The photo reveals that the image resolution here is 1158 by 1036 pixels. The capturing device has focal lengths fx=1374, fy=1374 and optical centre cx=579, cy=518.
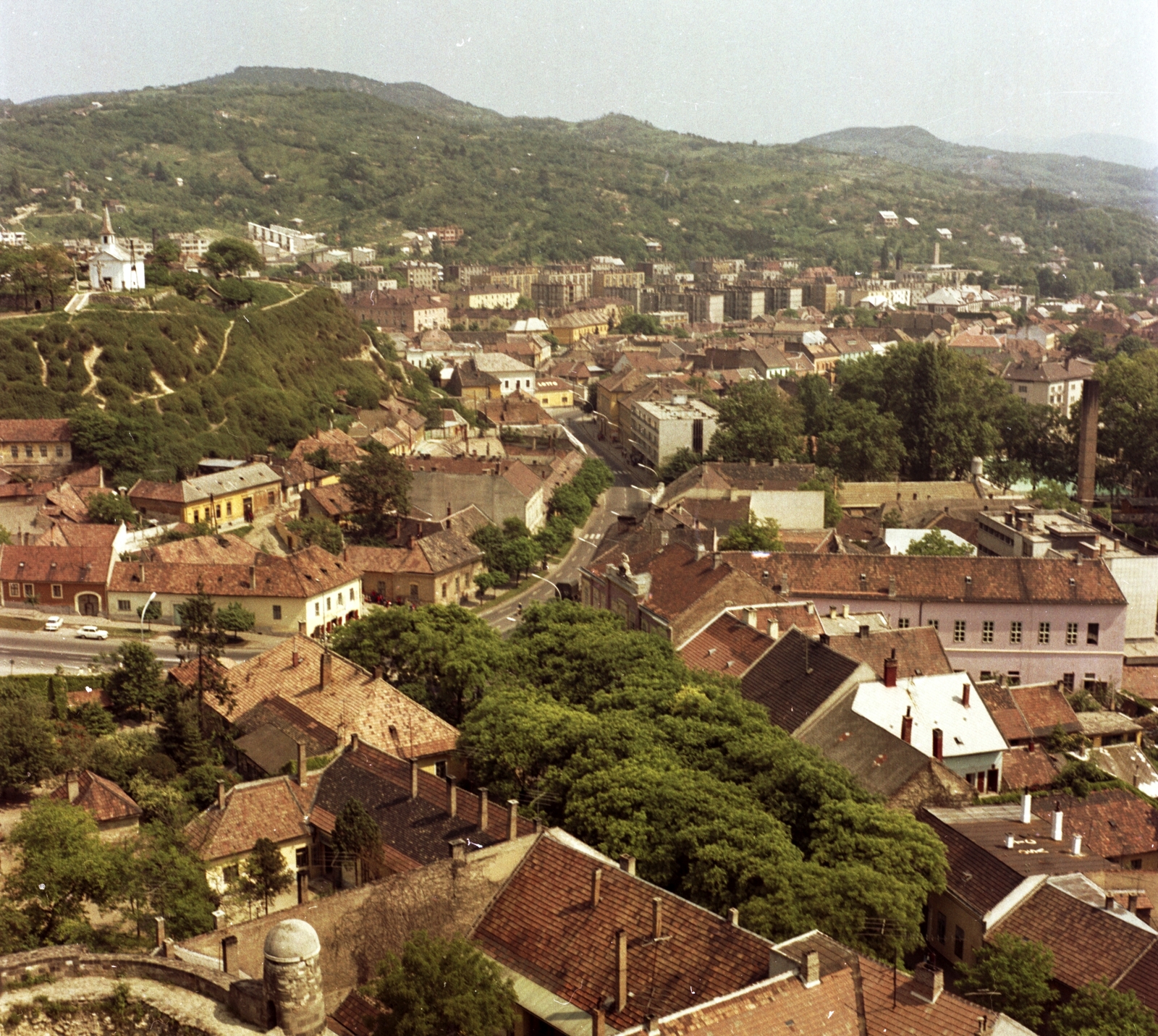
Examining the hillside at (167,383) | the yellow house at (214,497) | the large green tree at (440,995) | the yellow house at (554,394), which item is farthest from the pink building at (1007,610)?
the yellow house at (554,394)

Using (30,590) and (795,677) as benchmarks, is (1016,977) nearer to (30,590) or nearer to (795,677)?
(795,677)

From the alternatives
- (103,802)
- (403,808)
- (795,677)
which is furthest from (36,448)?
(403,808)

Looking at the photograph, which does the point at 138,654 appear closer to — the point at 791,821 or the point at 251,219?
the point at 791,821

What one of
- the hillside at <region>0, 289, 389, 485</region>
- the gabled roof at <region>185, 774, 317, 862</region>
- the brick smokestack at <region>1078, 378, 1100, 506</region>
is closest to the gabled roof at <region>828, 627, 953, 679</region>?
the gabled roof at <region>185, 774, 317, 862</region>

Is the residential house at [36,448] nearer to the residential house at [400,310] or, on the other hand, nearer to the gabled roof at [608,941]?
the gabled roof at [608,941]

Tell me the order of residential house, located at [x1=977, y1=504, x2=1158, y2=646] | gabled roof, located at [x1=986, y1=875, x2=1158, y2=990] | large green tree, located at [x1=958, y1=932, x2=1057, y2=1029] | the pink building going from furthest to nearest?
1. residential house, located at [x1=977, y1=504, x2=1158, y2=646]
2. the pink building
3. gabled roof, located at [x1=986, y1=875, x2=1158, y2=990]
4. large green tree, located at [x1=958, y1=932, x2=1057, y2=1029]

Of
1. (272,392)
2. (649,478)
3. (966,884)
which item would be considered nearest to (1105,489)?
(649,478)

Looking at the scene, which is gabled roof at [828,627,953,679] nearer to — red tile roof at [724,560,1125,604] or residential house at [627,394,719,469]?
red tile roof at [724,560,1125,604]
